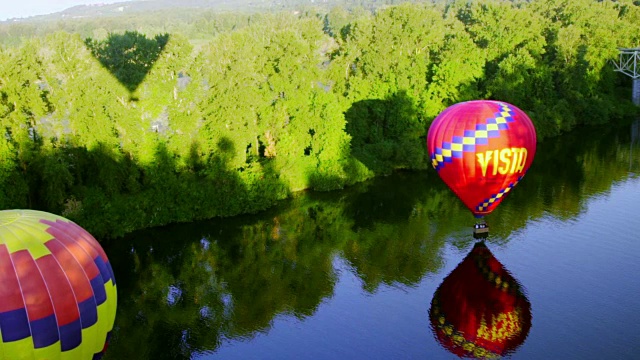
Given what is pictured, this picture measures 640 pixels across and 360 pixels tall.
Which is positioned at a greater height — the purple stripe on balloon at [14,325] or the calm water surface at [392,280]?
the purple stripe on balloon at [14,325]

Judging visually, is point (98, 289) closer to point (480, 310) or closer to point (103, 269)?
point (103, 269)

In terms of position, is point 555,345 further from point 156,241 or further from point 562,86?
point 562,86

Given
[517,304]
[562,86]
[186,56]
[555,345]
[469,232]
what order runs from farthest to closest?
[562,86], [186,56], [469,232], [517,304], [555,345]

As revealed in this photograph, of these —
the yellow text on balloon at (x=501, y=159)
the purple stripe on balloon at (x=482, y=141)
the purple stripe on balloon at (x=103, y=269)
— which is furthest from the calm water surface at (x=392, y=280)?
the purple stripe on balloon at (x=103, y=269)


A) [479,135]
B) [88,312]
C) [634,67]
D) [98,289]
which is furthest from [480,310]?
[634,67]

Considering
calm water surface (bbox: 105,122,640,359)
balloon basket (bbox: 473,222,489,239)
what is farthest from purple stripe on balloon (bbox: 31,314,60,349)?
balloon basket (bbox: 473,222,489,239)

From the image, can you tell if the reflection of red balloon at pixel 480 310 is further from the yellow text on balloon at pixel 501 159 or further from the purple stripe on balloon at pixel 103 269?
the purple stripe on balloon at pixel 103 269

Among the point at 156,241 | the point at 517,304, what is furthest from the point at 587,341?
the point at 156,241
